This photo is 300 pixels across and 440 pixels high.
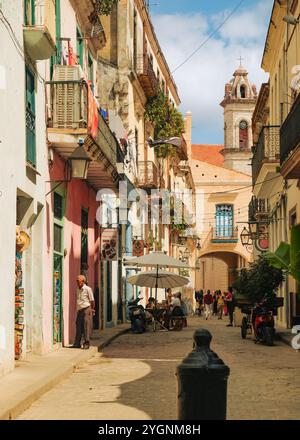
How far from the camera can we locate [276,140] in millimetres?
26031

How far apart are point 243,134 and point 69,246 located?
7244 centimetres

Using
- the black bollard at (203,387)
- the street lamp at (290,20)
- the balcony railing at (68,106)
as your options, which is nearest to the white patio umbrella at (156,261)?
the street lamp at (290,20)

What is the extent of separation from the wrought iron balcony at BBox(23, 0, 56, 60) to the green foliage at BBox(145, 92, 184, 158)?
2062 centimetres

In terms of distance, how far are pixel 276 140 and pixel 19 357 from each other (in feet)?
44.4

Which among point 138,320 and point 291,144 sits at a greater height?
point 291,144

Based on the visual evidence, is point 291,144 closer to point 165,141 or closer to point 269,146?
point 269,146

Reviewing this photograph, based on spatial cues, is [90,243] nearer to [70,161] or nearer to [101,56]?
[70,161]

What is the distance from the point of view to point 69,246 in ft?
65.1

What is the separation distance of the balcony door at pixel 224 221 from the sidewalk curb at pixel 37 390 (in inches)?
1928

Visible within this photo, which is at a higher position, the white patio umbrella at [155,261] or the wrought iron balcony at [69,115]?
the wrought iron balcony at [69,115]

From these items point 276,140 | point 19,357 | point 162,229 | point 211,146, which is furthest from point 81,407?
point 211,146

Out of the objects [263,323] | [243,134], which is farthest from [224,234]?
[263,323]

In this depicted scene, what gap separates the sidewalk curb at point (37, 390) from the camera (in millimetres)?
9221

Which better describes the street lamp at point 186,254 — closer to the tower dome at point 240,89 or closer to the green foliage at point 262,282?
the green foliage at point 262,282
